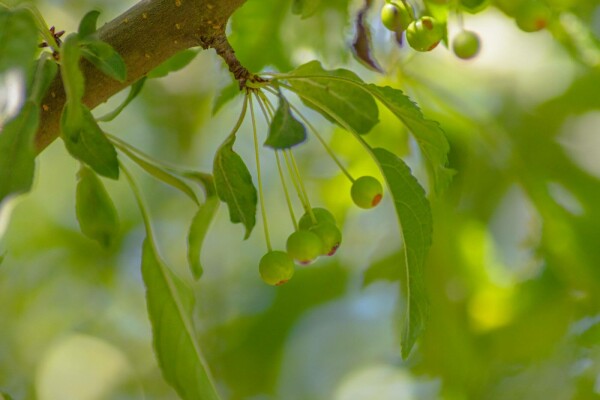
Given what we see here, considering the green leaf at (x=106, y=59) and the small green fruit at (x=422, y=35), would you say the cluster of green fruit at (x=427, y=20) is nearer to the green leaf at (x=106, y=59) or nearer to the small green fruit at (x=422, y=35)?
the small green fruit at (x=422, y=35)

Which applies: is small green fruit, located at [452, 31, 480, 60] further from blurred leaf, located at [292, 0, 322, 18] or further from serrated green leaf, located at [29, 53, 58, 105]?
serrated green leaf, located at [29, 53, 58, 105]

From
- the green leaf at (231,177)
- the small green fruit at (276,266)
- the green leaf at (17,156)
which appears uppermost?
A: the green leaf at (231,177)

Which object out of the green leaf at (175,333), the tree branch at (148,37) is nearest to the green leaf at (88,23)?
the tree branch at (148,37)

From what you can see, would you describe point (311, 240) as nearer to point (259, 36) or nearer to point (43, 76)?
point (43, 76)

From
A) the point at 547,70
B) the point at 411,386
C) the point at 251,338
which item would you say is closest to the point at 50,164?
the point at 251,338

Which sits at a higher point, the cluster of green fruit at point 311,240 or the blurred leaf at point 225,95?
the blurred leaf at point 225,95

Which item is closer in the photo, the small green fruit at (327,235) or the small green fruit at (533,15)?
the small green fruit at (327,235)

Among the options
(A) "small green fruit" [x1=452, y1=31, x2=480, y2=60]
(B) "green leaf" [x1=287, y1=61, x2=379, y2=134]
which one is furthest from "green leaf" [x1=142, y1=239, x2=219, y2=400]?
(A) "small green fruit" [x1=452, y1=31, x2=480, y2=60]

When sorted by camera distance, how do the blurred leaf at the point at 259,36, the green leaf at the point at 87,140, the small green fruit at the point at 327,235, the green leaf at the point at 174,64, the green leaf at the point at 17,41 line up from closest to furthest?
the green leaf at the point at 17,41
the green leaf at the point at 87,140
the small green fruit at the point at 327,235
the green leaf at the point at 174,64
the blurred leaf at the point at 259,36
